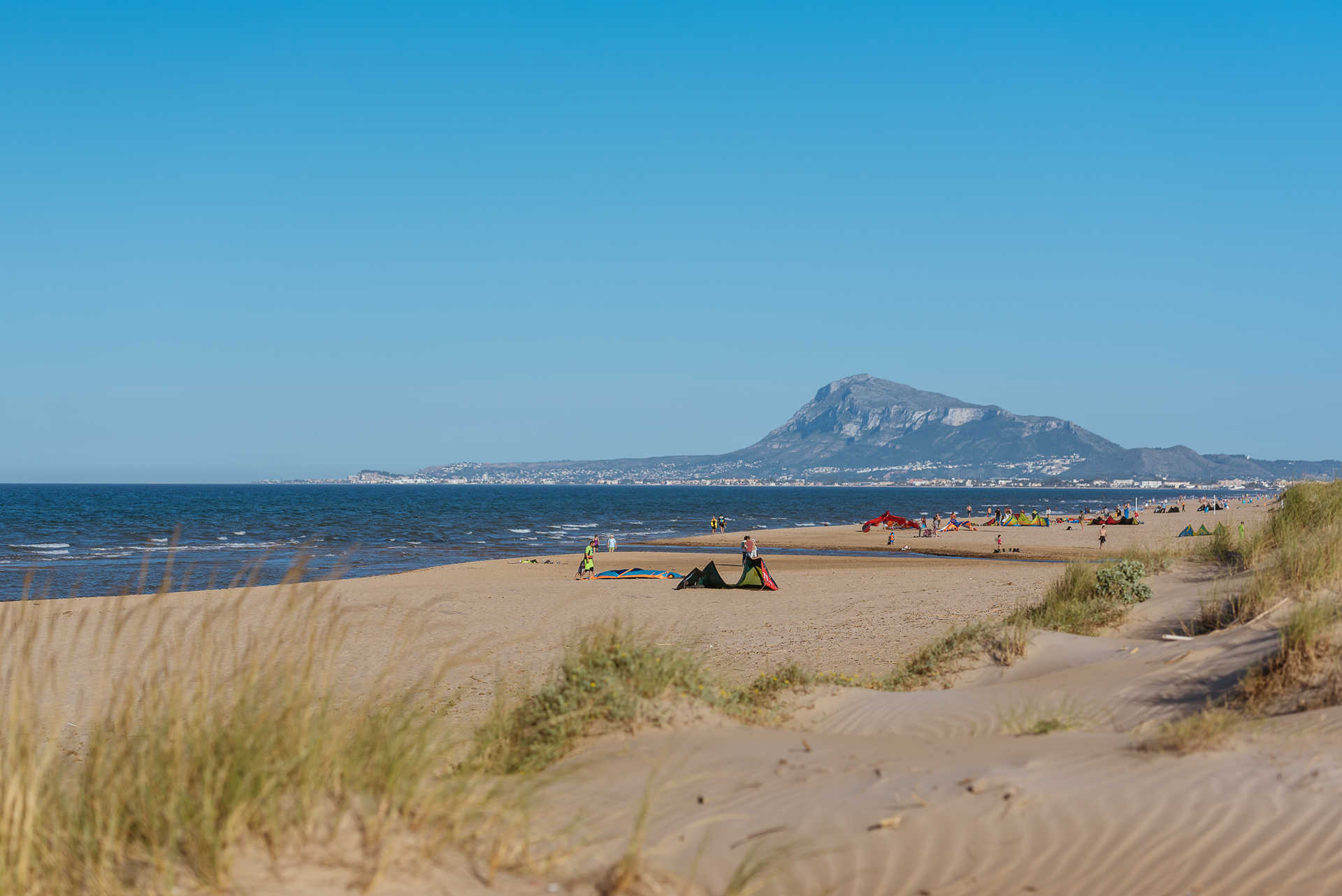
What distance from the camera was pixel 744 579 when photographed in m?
23.3

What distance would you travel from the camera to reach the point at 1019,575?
80.2 feet

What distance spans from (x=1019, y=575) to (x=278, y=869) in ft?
75.9

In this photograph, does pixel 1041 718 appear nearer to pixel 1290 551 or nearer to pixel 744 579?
pixel 1290 551

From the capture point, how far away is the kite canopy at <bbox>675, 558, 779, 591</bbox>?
76.2 ft

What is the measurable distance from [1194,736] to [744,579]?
18.0 m

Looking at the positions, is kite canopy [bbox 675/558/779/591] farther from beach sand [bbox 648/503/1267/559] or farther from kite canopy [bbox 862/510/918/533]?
kite canopy [bbox 862/510/918/533]

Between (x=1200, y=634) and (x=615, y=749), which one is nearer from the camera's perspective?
(x=615, y=749)

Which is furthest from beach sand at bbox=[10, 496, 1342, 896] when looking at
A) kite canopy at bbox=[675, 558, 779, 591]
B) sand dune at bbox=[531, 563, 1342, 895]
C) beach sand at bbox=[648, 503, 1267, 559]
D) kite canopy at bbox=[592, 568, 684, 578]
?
beach sand at bbox=[648, 503, 1267, 559]

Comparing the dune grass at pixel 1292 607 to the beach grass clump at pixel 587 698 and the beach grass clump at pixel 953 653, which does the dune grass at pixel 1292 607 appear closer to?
the beach grass clump at pixel 953 653

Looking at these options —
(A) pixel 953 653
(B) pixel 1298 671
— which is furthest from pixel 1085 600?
(B) pixel 1298 671

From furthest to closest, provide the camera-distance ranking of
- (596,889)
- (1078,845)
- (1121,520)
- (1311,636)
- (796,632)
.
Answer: (1121,520) → (796,632) → (1311,636) → (1078,845) → (596,889)

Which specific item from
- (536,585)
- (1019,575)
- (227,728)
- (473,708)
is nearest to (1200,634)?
(473,708)

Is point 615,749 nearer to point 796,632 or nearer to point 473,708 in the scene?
point 473,708

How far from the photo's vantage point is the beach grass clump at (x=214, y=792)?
3.44 meters
